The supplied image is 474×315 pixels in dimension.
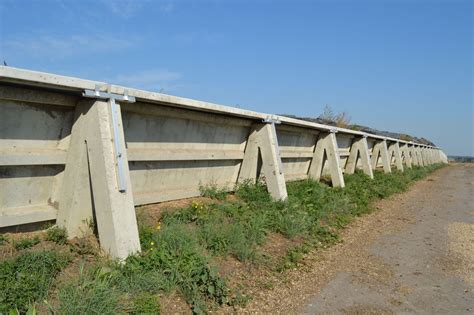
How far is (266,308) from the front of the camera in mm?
3982

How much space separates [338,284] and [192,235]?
1.76 metres

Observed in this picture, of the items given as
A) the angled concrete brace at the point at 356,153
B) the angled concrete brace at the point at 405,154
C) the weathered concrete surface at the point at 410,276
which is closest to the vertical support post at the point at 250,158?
the weathered concrete surface at the point at 410,276

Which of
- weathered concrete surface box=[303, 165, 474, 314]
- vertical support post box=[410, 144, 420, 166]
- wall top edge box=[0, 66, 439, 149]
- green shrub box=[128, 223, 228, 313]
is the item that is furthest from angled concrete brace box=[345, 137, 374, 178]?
vertical support post box=[410, 144, 420, 166]

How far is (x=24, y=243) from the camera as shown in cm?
401

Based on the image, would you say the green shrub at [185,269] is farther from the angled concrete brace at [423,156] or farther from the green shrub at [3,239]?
the angled concrete brace at [423,156]

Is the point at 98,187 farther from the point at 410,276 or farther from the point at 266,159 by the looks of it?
the point at 266,159

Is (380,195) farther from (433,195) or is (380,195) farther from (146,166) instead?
(146,166)

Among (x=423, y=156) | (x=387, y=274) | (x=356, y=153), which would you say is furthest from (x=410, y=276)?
(x=423, y=156)

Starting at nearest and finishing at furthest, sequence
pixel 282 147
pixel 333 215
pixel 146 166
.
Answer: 1. pixel 146 166
2. pixel 333 215
3. pixel 282 147

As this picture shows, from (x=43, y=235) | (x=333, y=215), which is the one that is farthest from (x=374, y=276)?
(x=43, y=235)

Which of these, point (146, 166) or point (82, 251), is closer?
point (82, 251)

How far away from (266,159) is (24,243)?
4497 mm

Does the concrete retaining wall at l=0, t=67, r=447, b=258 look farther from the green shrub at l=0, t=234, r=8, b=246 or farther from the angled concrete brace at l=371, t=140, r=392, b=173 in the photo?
the angled concrete brace at l=371, t=140, r=392, b=173

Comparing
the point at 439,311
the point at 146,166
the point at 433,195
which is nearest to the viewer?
the point at 439,311
